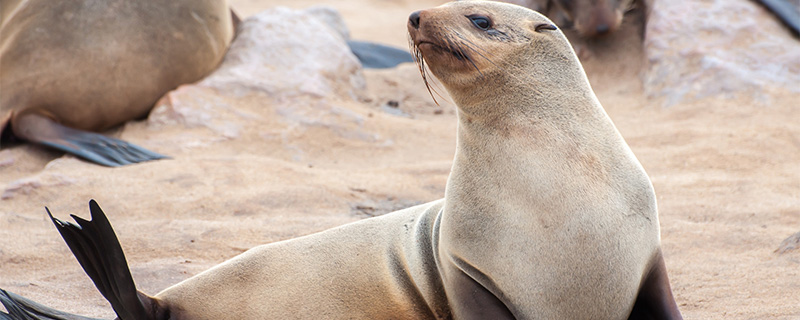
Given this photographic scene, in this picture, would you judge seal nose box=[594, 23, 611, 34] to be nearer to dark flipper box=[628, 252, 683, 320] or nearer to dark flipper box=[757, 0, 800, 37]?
dark flipper box=[757, 0, 800, 37]

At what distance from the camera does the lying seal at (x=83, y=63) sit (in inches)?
225

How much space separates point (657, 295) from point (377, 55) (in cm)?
566

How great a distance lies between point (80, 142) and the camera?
17.8 ft

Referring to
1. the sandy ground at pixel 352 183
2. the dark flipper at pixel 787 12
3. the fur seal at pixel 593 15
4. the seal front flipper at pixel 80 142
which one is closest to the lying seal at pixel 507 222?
the sandy ground at pixel 352 183

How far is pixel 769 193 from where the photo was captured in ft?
13.2

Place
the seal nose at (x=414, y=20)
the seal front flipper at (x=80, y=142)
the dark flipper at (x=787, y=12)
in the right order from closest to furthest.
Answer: the seal nose at (x=414, y=20) → the seal front flipper at (x=80, y=142) → the dark flipper at (x=787, y=12)

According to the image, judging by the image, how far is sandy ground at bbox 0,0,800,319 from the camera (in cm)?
323

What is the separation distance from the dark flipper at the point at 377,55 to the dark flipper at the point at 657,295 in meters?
5.30

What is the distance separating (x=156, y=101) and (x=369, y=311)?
3758mm

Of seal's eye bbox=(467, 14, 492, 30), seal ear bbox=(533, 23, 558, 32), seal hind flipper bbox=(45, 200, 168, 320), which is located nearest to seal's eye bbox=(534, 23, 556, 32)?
seal ear bbox=(533, 23, 558, 32)

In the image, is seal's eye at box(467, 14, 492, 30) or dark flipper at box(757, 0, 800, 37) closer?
seal's eye at box(467, 14, 492, 30)

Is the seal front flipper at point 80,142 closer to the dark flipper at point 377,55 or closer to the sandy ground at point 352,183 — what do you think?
the sandy ground at point 352,183

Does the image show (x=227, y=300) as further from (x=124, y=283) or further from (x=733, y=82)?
(x=733, y=82)

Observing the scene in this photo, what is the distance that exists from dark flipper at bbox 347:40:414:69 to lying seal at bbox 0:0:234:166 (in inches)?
78.0
